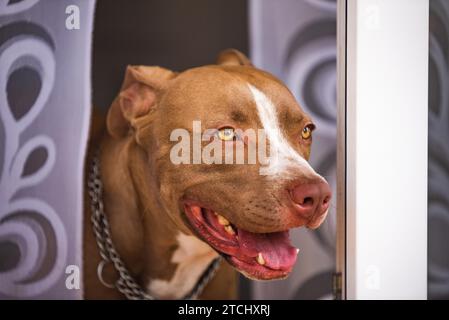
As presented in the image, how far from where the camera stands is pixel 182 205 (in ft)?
5.90

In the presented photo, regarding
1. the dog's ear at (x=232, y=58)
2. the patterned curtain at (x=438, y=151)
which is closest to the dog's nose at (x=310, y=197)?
the dog's ear at (x=232, y=58)

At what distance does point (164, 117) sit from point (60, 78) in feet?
1.65

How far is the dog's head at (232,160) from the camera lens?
5.64 ft

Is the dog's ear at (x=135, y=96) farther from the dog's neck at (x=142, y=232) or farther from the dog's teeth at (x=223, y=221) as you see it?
the dog's teeth at (x=223, y=221)

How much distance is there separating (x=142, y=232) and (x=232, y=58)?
2.64 ft

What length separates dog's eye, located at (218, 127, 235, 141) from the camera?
180cm

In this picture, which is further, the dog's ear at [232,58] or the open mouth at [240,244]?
the dog's ear at [232,58]

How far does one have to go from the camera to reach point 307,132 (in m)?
1.95

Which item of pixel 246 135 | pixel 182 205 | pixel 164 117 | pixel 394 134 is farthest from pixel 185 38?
pixel 394 134

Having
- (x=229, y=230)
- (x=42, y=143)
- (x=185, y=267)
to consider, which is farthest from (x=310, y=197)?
(x=42, y=143)

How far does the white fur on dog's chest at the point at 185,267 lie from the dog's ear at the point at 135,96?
0.51m

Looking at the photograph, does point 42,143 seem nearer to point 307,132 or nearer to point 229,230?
point 229,230

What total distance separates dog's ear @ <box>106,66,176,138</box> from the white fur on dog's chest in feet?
1.67

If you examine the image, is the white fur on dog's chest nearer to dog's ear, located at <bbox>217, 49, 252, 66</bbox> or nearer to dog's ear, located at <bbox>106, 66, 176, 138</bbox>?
dog's ear, located at <bbox>106, 66, 176, 138</bbox>
